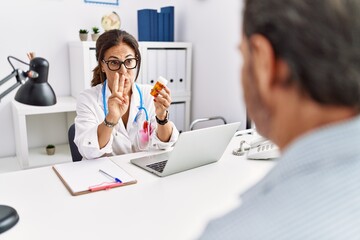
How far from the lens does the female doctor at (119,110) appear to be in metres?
1.52

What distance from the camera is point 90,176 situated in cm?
131

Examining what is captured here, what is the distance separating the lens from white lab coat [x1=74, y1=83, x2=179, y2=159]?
1.51m

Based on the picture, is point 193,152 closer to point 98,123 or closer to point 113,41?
point 98,123

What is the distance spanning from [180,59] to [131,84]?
1326 mm

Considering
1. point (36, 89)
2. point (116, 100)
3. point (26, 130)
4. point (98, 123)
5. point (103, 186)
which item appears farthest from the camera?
point (26, 130)

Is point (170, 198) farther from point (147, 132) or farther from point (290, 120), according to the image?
point (290, 120)

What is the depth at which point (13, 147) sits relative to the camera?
2.87 m

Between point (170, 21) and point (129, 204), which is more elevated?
point (170, 21)

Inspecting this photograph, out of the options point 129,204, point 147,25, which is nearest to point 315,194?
point 129,204

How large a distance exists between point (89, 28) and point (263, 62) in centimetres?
271

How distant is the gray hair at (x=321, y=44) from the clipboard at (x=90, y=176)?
0.93m

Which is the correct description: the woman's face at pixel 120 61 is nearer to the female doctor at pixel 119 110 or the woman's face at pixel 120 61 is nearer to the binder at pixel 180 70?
the female doctor at pixel 119 110

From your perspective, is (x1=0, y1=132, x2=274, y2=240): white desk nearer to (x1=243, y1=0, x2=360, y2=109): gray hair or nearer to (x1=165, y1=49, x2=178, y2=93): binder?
(x1=243, y1=0, x2=360, y2=109): gray hair

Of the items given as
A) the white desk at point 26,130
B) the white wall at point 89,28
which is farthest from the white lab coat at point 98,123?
the white wall at point 89,28
